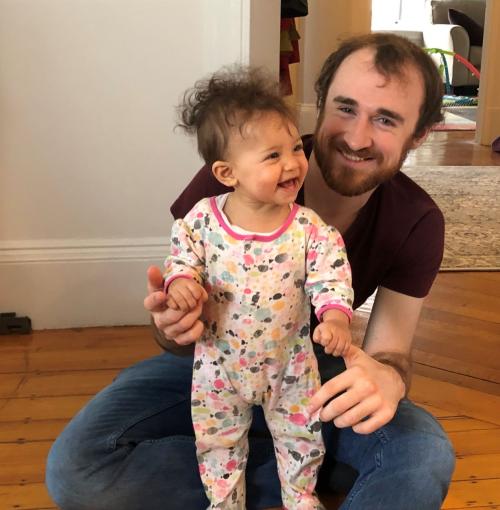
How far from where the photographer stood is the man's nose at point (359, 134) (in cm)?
123

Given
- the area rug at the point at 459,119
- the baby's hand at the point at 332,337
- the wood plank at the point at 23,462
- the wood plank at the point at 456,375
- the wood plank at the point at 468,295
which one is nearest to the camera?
the baby's hand at the point at 332,337

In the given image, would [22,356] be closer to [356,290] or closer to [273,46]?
[356,290]

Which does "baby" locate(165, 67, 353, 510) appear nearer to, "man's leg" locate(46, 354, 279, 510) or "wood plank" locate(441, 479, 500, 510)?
"man's leg" locate(46, 354, 279, 510)

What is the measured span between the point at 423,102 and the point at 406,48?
0.10 metres

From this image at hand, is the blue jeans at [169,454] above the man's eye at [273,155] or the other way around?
the other way around

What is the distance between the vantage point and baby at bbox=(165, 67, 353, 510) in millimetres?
974

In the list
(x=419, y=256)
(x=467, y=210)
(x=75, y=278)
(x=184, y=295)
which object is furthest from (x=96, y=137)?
(x=467, y=210)

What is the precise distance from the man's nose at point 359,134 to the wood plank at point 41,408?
0.84 m

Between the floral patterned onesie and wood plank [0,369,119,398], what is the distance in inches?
24.4

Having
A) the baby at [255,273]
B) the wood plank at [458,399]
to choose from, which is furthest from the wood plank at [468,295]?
the baby at [255,273]

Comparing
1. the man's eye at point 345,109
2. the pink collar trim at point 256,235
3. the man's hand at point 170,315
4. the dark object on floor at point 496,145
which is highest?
the man's eye at point 345,109

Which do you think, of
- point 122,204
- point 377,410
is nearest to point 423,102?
point 377,410

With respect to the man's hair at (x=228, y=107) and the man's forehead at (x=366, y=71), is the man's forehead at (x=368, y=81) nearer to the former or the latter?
the man's forehead at (x=366, y=71)

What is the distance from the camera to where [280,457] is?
1.17m
